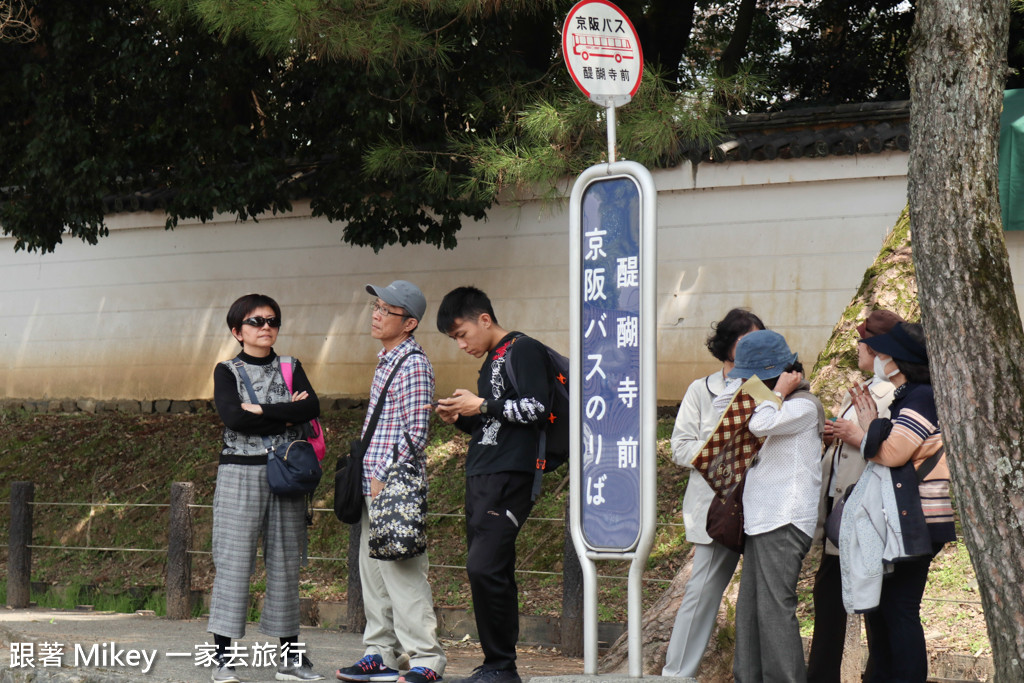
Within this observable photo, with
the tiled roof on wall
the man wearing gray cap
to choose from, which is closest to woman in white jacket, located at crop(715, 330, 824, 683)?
the man wearing gray cap

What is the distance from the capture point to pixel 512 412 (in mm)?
4773

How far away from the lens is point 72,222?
997 cm

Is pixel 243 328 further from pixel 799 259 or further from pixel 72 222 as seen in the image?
pixel 799 259

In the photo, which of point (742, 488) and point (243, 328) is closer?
point (742, 488)

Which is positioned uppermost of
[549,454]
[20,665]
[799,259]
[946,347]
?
[799,259]

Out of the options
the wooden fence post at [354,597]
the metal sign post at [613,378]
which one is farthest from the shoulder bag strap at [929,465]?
the wooden fence post at [354,597]

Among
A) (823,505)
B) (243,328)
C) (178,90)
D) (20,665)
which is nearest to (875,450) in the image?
(823,505)

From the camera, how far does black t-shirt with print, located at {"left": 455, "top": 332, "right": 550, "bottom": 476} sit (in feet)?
15.7

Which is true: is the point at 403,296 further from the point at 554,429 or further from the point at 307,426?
the point at 554,429

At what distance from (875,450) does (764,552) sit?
1.92 feet

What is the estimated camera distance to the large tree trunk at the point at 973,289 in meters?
4.11

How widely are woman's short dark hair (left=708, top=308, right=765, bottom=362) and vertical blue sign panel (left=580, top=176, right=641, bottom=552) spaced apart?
1.09m

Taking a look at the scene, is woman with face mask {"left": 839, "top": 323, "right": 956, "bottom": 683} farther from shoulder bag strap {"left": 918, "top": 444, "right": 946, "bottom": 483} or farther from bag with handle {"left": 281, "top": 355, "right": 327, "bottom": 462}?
bag with handle {"left": 281, "top": 355, "right": 327, "bottom": 462}

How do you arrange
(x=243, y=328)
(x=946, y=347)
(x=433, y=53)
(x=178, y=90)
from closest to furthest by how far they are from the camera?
(x=946, y=347) → (x=243, y=328) → (x=433, y=53) → (x=178, y=90)
